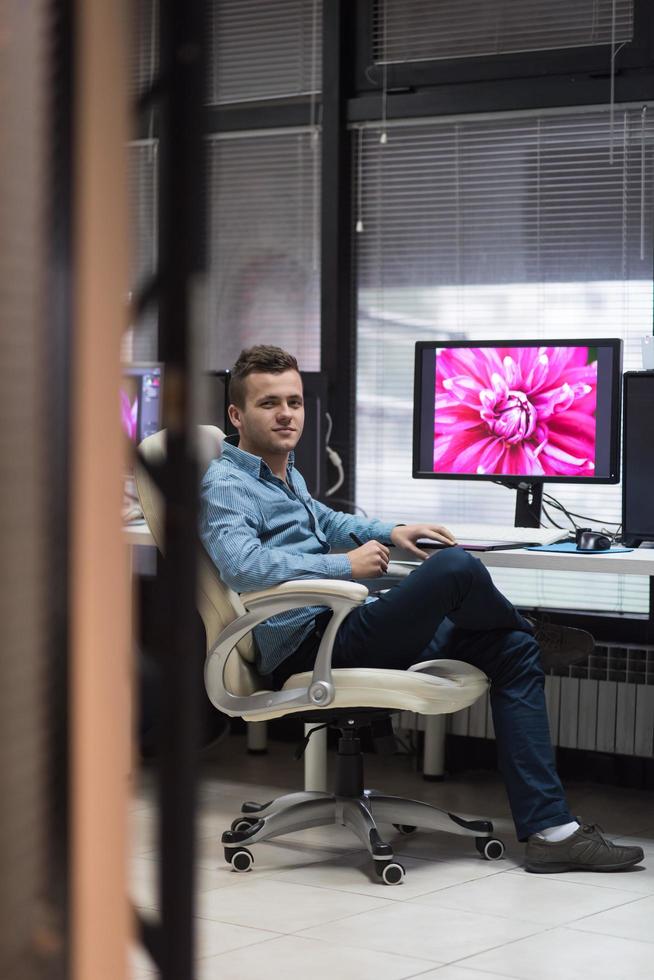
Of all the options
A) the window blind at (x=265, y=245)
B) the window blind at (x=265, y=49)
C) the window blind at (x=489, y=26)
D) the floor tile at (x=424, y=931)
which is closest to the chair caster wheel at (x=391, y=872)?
the floor tile at (x=424, y=931)

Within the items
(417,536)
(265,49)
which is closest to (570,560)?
(417,536)

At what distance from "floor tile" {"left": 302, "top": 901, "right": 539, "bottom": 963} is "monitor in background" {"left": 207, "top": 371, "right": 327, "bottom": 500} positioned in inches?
59.6

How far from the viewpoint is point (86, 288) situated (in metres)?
1.03

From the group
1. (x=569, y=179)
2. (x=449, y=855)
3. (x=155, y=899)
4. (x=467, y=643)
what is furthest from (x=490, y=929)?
(x=569, y=179)

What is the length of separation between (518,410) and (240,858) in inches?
52.9

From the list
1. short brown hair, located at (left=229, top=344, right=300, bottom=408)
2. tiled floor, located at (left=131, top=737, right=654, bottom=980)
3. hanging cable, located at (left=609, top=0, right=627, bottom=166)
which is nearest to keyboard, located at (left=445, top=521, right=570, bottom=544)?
short brown hair, located at (left=229, top=344, right=300, bottom=408)

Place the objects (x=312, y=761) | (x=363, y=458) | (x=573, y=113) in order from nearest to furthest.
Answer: (x=312, y=761) < (x=573, y=113) < (x=363, y=458)

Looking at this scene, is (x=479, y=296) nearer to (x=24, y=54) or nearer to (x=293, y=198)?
(x=293, y=198)

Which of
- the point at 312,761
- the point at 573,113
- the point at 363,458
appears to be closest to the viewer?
the point at 312,761

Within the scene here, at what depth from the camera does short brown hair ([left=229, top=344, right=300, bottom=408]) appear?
10.7 ft

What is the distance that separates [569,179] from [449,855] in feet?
6.70

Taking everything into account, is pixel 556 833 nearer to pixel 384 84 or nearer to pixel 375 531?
pixel 375 531

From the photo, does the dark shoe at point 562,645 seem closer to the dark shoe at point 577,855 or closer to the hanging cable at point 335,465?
the dark shoe at point 577,855

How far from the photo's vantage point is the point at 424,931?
8.56 feet
